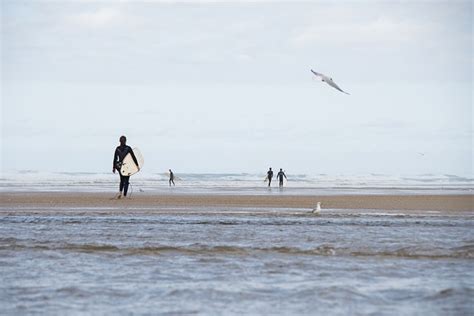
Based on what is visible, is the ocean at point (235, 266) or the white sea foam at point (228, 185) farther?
the white sea foam at point (228, 185)

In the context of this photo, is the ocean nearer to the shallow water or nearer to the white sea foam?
the shallow water

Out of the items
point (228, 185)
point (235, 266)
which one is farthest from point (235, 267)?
point (228, 185)

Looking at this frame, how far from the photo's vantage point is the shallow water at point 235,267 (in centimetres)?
764

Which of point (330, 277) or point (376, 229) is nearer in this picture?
point (330, 277)

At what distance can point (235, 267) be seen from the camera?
9.70 metres

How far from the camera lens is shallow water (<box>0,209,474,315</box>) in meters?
7.64

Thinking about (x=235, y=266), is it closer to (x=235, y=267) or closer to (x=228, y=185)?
(x=235, y=267)

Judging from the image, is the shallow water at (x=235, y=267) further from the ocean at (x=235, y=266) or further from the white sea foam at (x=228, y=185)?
the white sea foam at (x=228, y=185)

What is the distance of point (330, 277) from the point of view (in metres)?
9.03

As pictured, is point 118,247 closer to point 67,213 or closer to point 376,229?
point 376,229

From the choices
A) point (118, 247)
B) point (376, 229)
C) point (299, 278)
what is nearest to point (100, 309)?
point (299, 278)

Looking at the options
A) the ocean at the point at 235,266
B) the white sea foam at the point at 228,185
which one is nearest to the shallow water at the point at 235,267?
the ocean at the point at 235,266

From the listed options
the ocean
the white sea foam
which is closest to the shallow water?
the ocean

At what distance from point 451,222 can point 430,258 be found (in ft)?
18.3
